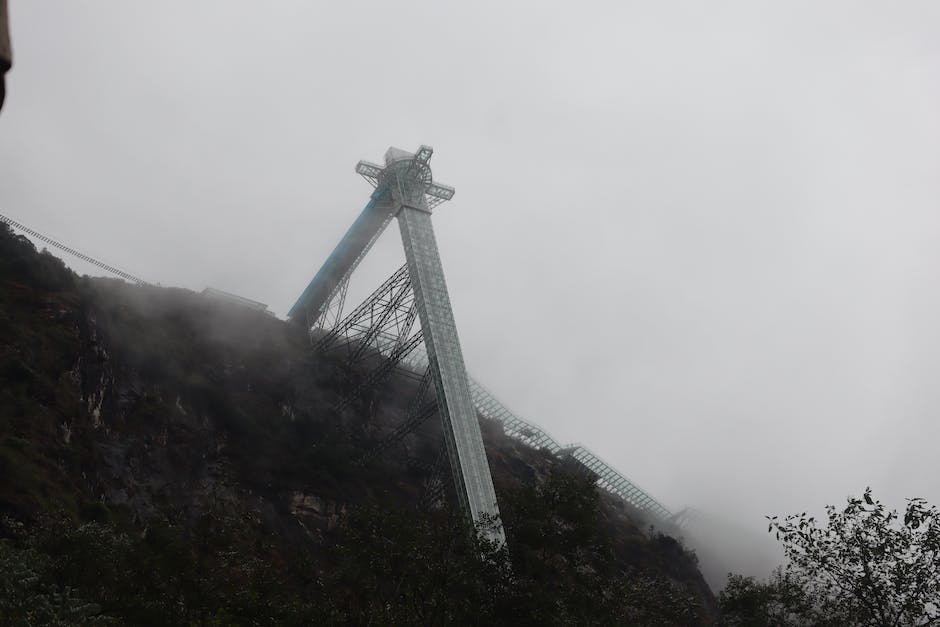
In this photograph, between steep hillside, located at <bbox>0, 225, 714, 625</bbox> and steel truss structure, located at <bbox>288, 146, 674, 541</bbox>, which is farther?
steel truss structure, located at <bbox>288, 146, 674, 541</bbox>

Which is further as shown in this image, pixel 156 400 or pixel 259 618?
pixel 156 400

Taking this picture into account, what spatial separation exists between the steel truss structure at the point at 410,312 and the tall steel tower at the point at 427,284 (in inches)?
3.1

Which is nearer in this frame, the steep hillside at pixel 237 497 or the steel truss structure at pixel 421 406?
the steep hillside at pixel 237 497

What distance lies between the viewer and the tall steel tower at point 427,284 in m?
58.2

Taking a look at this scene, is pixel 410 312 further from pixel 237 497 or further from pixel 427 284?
pixel 237 497

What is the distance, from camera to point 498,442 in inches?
3625

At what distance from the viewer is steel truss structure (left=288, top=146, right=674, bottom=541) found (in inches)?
2349

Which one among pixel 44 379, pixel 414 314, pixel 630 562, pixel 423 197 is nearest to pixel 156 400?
pixel 44 379

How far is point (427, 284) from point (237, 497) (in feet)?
70.0

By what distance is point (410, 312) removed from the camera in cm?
6700

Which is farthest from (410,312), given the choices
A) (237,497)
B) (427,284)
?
(237,497)

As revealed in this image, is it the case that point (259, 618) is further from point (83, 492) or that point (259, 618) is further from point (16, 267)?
point (16, 267)

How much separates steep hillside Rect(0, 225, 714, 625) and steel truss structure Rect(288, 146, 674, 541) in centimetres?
376

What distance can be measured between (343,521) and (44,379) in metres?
31.6
